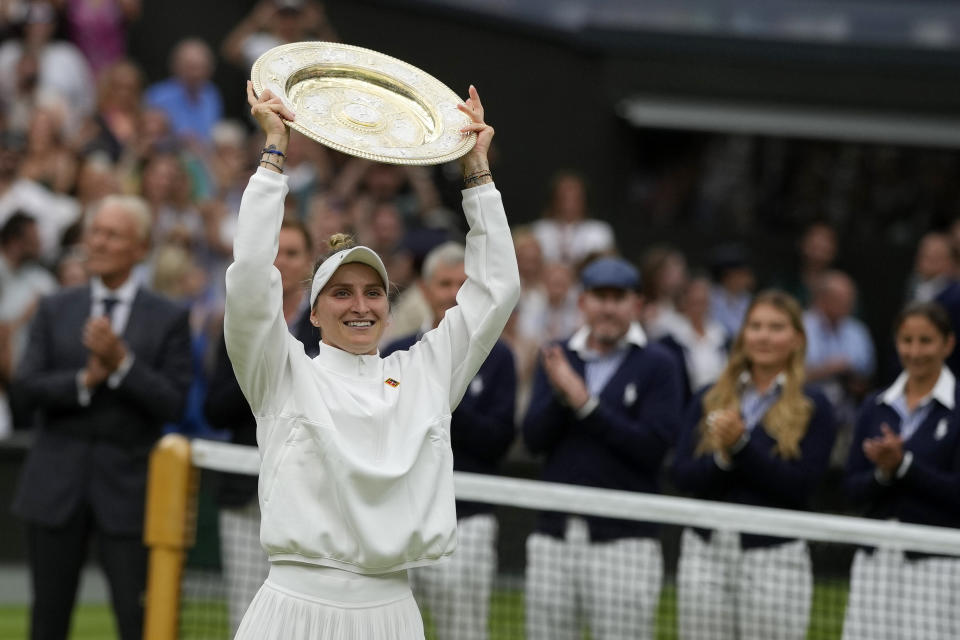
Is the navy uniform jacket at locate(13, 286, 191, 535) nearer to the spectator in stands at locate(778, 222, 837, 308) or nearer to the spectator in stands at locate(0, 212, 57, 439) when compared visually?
the spectator in stands at locate(0, 212, 57, 439)

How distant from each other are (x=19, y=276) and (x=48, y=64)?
2.85 meters

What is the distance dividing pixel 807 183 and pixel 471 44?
3779 mm

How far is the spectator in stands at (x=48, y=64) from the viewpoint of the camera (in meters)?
13.0

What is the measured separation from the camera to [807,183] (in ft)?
51.3

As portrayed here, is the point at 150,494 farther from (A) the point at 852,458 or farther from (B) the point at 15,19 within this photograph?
(B) the point at 15,19

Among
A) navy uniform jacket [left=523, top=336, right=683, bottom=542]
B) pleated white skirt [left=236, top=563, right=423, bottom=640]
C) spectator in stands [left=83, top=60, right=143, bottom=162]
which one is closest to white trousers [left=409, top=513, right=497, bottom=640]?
navy uniform jacket [left=523, top=336, right=683, bottom=542]

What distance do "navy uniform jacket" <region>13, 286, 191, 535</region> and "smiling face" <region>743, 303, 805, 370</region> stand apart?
266 centimetres

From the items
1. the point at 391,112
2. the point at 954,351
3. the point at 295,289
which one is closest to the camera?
the point at 391,112

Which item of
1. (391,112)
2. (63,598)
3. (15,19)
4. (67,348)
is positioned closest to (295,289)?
(67,348)

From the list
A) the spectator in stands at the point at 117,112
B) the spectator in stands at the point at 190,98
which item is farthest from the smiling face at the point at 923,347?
the spectator in stands at the point at 190,98

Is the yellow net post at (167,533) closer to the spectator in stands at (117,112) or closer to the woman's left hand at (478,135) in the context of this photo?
the woman's left hand at (478,135)

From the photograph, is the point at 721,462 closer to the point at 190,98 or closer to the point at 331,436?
the point at 331,436

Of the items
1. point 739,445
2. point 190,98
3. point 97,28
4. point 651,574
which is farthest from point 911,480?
point 97,28

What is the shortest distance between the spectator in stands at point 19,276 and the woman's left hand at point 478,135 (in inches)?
267
